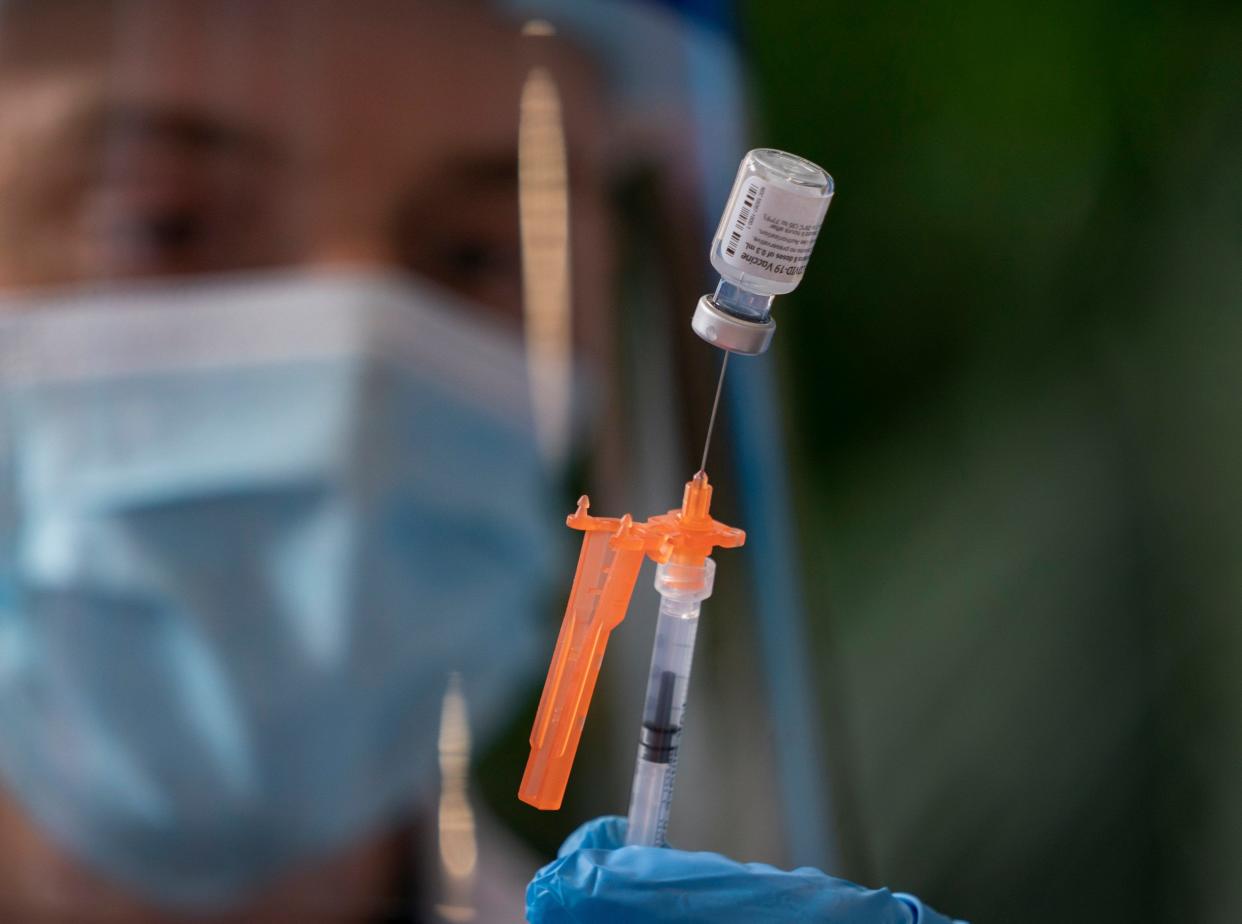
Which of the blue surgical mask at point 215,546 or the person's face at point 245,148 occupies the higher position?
the person's face at point 245,148

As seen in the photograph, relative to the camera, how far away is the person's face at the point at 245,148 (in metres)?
1.31

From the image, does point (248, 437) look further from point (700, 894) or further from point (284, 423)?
point (700, 894)

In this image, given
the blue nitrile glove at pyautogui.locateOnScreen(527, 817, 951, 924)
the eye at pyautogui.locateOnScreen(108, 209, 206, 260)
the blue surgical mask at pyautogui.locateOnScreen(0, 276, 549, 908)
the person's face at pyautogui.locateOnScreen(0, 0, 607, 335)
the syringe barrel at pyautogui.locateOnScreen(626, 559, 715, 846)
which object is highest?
the person's face at pyautogui.locateOnScreen(0, 0, 607, 335)

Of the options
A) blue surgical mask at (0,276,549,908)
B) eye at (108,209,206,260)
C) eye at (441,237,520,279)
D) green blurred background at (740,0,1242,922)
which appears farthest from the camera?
green blurred background at (740,0,1242,922)

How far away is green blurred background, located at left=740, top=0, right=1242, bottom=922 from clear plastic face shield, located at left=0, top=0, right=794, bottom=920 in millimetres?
420

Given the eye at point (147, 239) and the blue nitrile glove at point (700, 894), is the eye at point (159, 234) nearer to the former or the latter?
the eye at point (147, 239)

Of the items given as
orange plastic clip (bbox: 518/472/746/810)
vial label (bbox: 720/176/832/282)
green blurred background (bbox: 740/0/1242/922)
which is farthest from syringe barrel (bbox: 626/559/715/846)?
green blurred background (bbox: 740/0/1242/922)

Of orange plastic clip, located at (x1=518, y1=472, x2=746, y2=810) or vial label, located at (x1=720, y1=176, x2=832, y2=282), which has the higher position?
vial label, located at (x1=720, y1=176, x2=832, y2=282)

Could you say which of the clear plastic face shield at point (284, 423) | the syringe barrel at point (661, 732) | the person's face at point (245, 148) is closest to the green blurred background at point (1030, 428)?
the clear plastic face shield at point (284, 423)

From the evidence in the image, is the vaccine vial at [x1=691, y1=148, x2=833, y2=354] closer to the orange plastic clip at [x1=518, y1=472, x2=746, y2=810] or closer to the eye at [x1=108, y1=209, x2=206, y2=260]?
the orange plastic clip at [x1=518, y1=472, x2=746, y2=810]

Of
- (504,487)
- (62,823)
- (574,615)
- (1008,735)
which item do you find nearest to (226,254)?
(504,487)

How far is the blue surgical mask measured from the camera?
46.3 inches

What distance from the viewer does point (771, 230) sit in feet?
1.65

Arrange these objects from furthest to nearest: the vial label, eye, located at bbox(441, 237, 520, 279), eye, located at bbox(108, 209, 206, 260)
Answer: eye, located at bbox(441, 237, 520, 279)
eye, located at bbox(108, 209, 206, 260)
the vial label
